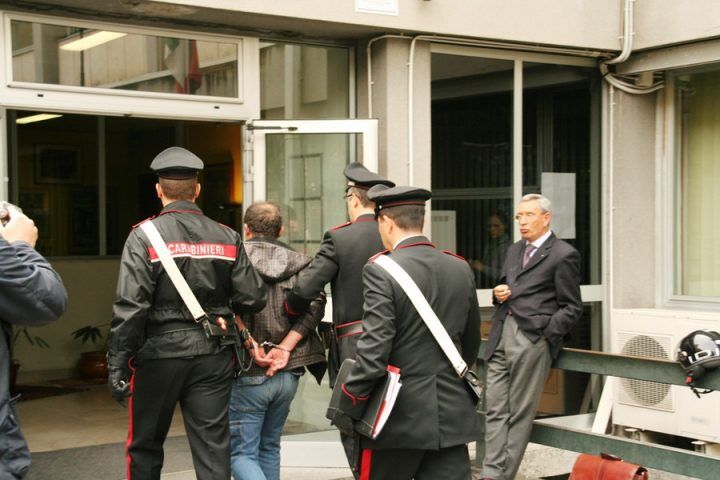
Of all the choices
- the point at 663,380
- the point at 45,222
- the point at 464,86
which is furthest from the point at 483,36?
the point at 45,222

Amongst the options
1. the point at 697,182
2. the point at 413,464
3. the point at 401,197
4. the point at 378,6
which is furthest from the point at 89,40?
the point at 697,182

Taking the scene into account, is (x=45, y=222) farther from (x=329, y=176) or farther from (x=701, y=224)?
(x=701, y=224)

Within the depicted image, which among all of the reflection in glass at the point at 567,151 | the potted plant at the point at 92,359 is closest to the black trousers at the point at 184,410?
the reflection in glass at the point at 567,151

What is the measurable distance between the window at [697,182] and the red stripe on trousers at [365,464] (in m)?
4.91

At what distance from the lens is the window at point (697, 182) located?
27.3ft

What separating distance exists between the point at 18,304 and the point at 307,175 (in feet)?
13.5

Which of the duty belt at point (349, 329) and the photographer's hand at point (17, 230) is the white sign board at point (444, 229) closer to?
the duty belt at point (349, 329)

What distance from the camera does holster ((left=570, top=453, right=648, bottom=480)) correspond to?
18.5 ft

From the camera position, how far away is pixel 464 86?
793cm

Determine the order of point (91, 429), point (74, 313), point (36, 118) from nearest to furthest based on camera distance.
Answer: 1. point (91, 429)
2. point (74, 313)
3. point (36, 118)

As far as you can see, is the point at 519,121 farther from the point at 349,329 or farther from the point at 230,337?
the point at 230,337

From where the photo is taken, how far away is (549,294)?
6.66 meters

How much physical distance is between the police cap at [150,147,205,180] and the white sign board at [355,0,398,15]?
2.37 metres

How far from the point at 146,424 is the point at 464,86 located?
13.5 feet
